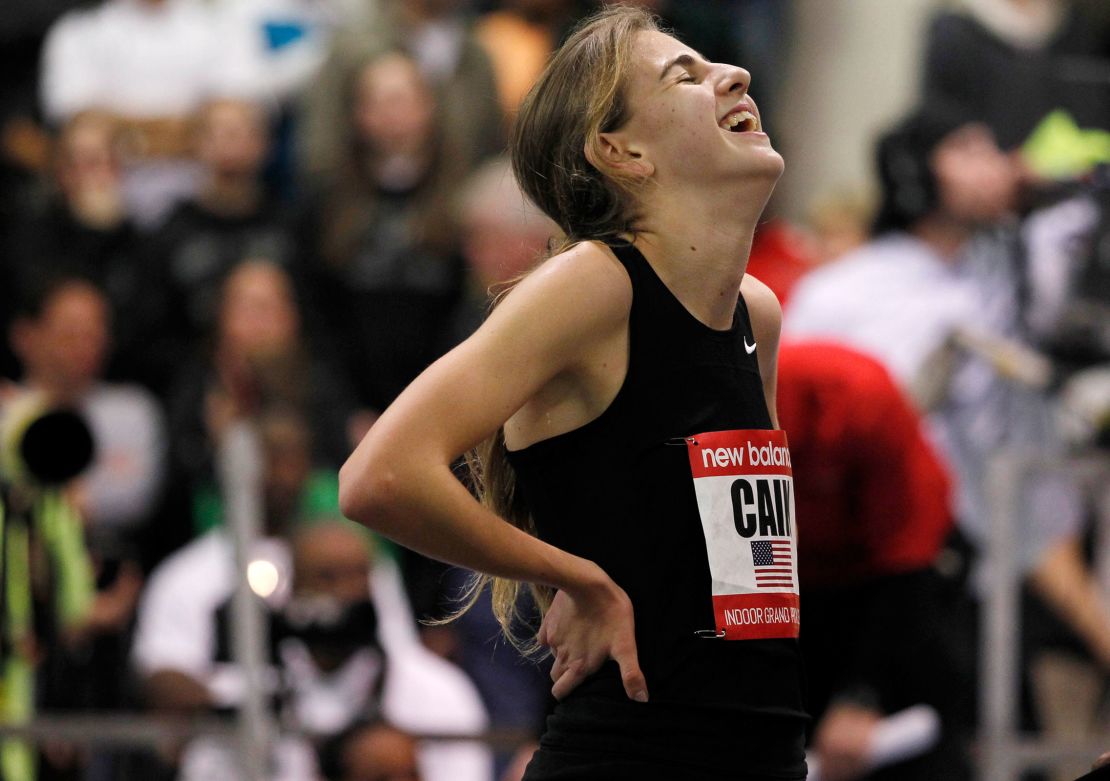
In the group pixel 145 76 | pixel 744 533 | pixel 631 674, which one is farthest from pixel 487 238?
pixel 631 674

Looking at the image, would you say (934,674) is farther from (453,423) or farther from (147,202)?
(147,202)

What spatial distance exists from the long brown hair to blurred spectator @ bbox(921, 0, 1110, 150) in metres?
4.68

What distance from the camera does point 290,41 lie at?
7.43 m

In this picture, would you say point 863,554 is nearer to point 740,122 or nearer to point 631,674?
point 740,122

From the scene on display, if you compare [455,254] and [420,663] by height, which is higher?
[455,254]

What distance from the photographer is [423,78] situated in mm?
6895

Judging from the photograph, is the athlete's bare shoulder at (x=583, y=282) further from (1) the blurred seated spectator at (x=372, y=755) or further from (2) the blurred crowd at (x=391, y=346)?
(1) the blurred seated spectator at (x=372, y=755)

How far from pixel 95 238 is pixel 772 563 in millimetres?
4567

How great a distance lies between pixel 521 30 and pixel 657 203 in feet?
16.4

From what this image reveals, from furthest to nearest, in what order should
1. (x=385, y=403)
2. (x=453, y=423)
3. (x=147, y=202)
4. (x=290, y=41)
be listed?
(x=290, y=41), (x=147, y=202), (x=385, y=403), (x=453, y=423)

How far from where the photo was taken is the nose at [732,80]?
263cm

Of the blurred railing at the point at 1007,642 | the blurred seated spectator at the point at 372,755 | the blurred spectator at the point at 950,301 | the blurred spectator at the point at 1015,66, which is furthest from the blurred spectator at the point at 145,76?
the blurred railing at the point at 1007,642

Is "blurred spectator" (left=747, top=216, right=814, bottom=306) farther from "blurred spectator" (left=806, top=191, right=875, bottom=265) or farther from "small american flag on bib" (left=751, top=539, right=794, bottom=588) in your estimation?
"small american flag on bib" (left=751, top=539, right=794, bottom=588)

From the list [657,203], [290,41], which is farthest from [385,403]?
[657,203]
